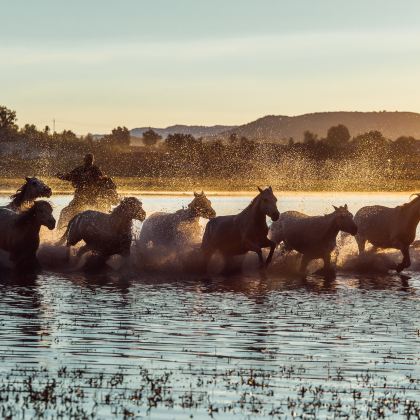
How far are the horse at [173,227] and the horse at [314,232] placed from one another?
1944 millimetres

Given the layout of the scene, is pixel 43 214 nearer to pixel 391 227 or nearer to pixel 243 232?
pixel 243 232

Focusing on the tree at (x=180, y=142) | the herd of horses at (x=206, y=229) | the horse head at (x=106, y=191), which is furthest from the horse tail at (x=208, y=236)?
the tree at (x=180, y=142)

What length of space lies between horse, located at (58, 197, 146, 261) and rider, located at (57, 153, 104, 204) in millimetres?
2573

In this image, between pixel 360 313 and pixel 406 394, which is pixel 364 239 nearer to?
pixel 360 313

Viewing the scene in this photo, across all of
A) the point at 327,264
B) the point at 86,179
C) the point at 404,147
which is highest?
the point at 404,147

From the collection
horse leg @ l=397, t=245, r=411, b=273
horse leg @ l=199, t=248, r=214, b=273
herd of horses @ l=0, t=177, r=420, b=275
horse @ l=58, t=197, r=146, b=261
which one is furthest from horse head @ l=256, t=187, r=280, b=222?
horse leg @ l=397, t=245, r=411, b=273

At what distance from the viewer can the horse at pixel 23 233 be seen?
96.0ft

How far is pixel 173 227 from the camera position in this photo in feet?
104

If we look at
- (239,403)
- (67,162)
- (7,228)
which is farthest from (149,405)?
(67,162)

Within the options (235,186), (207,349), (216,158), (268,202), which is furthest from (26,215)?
(216,158)

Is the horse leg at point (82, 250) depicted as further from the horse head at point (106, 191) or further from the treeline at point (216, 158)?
the treeline at point (216, 158)

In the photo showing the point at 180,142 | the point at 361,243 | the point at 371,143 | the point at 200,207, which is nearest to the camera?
the point at 200,207

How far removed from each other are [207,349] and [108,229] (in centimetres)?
1134

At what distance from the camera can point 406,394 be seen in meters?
15.3
